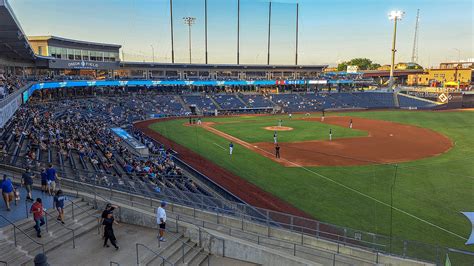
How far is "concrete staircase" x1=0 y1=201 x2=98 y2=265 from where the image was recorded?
8.83m

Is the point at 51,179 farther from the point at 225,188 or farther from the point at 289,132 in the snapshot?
the point at 289,132

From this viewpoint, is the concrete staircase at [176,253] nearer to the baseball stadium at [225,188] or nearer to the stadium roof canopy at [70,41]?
the baseball stadium at [225,188]

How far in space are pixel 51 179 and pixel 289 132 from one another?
32.6 m

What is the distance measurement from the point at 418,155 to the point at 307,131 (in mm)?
15187

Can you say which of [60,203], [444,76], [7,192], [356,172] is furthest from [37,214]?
[444,76]

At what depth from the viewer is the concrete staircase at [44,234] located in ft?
29.0

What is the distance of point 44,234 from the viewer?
9836mm

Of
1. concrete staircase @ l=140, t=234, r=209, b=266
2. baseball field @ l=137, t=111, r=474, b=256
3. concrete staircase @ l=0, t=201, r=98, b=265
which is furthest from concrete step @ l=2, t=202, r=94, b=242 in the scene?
baseball field @ l=137, t=111, r=474, b=256

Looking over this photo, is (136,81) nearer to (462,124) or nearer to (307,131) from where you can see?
(307,131)

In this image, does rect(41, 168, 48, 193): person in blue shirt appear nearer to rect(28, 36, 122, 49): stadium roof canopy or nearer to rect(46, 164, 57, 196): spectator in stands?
rect(46, 164, 57, 196): spectator in stands

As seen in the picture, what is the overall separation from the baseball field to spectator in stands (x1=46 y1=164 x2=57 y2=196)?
987 cm

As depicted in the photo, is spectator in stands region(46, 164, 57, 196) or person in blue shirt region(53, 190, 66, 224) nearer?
person in blue shirt region(53, 190, 66, 224)

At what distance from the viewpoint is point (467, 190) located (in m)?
20.2

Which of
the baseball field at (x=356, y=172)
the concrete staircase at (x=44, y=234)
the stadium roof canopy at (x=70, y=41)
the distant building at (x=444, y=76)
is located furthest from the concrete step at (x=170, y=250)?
the distant building at (x=444, y=76)
